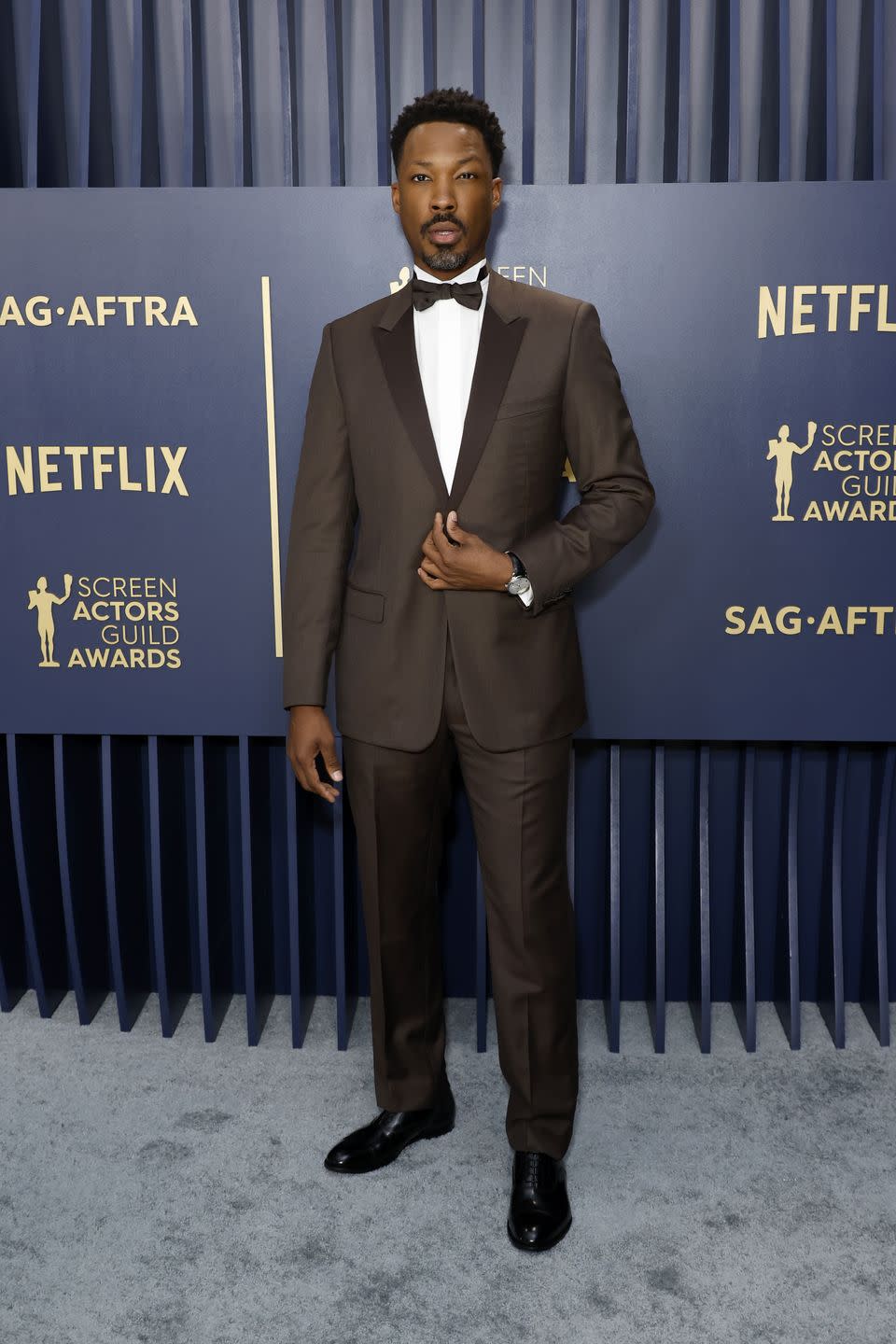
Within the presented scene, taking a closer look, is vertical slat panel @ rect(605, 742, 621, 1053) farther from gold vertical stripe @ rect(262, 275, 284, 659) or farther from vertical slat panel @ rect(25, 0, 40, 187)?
vertical slat panel @ rect(25, 0, 40, 187)

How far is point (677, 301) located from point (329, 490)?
84cm

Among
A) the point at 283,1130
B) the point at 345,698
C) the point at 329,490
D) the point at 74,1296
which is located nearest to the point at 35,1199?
the point at 74,1296

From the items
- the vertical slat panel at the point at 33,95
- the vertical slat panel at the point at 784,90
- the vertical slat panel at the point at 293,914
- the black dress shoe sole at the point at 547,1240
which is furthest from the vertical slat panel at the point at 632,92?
the black dress shoe sole at the point at 547,1240

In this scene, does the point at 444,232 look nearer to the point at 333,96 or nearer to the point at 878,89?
the point at 333,96

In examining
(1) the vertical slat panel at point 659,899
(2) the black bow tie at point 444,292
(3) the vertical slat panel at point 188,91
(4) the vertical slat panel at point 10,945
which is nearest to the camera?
(2) the black bow tie at point 444,292

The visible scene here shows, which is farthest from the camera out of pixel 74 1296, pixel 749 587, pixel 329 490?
pixel 749 587

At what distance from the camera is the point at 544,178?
262cm

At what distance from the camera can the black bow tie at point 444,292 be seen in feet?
6.51

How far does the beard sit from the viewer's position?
1950mm

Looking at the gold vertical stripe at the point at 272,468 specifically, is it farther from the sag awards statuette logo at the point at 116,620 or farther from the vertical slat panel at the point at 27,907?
the vertical slat panel at the point at 27,907

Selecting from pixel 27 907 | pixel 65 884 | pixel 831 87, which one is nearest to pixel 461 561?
pixel 831 87

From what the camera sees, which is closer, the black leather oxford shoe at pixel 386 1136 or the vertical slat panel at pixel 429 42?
the black leather oxford shoe at pixel 386 1136

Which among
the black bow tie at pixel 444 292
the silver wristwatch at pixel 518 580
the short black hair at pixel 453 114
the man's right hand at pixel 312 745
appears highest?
the short black hair at pixel 453 114

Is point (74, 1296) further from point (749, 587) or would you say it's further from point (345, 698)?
point (749, 587)
